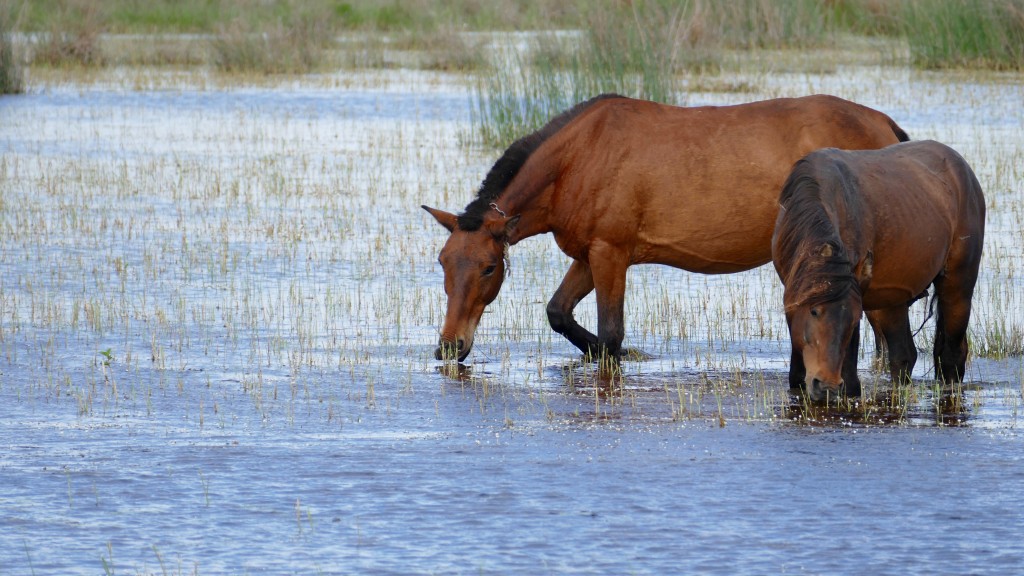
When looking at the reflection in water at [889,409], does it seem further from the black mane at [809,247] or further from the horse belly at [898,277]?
the black mane at [809,247]

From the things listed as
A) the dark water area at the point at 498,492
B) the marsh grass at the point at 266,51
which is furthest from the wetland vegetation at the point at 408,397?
the marsh grass at the point at 266,51

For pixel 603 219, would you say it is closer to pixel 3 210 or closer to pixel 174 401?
pixel 174 401

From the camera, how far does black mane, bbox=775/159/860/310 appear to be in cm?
659

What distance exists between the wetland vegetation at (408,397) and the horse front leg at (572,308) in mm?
238

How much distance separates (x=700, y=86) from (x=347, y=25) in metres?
17.0

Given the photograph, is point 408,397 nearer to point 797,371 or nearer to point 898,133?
point 797,371

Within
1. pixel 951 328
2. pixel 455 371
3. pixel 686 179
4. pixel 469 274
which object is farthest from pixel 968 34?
pixel 455 371

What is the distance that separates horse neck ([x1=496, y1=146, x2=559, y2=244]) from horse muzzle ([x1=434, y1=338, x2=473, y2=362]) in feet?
2.31

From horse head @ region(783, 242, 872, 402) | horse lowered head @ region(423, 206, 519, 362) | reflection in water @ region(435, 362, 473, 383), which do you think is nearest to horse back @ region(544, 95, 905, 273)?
horse lowered head @ region(423, 206, 519, 362)

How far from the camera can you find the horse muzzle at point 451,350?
26.3ft

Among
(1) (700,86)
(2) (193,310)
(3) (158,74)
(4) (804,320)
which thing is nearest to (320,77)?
(3) (158,74)

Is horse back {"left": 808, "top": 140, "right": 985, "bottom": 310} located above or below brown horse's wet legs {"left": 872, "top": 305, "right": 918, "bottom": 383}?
above

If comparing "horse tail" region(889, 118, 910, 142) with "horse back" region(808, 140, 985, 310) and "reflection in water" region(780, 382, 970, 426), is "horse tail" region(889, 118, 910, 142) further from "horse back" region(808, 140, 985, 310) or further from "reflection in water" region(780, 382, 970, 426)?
"reflection in water" region(780, 382, 970, 426)

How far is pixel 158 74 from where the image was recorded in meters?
26.8
